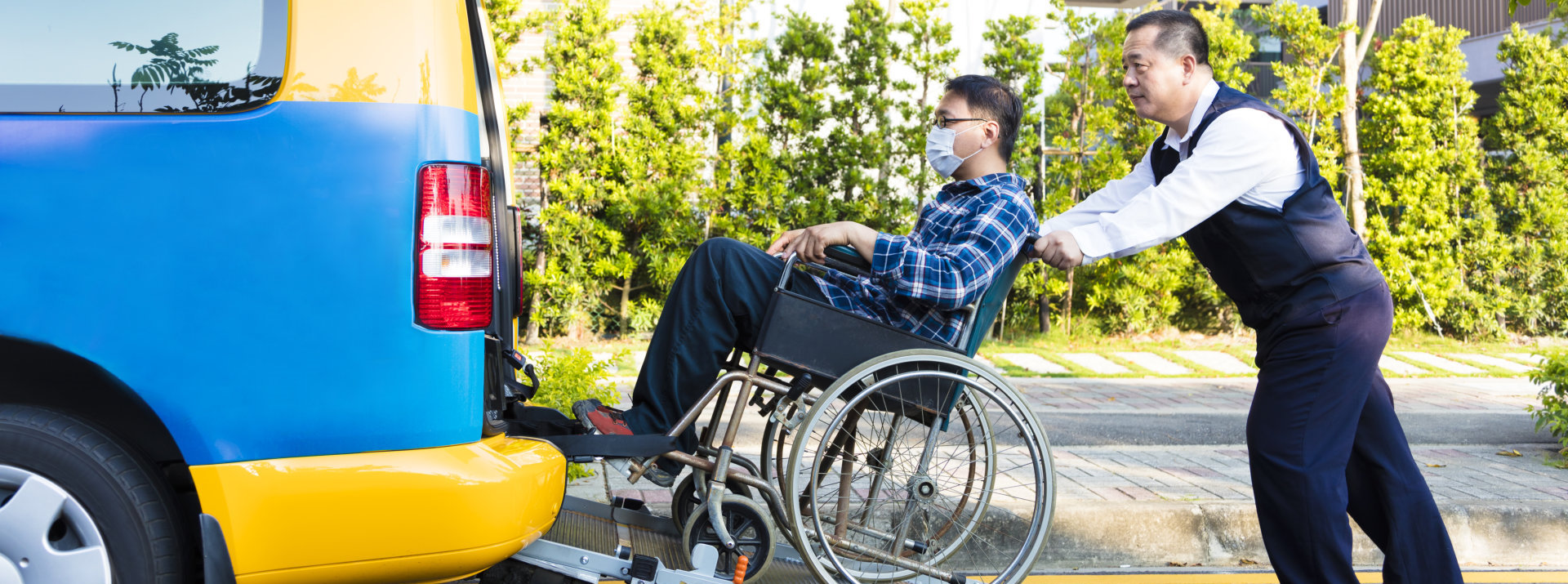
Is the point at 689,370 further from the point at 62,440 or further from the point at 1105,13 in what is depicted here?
the point at 1105,13

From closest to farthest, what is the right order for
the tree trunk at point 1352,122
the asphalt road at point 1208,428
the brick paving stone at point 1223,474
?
the brick paving stone at point 1223,474
the asphalt road at point 1208,428
the tree trunk at point 1352,122

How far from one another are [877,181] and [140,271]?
810cm

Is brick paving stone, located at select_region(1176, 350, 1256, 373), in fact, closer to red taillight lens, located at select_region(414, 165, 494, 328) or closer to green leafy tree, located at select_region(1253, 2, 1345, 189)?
green leafy tree, located at select_region(1253, 2, 1345, 189)

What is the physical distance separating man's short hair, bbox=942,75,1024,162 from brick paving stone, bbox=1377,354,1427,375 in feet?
22.7

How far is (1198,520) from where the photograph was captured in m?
3.87

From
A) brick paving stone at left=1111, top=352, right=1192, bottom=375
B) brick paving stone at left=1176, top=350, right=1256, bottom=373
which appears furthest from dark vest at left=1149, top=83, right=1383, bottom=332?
brick paving stone at left=1176, top=350, right=1256, bottom=373

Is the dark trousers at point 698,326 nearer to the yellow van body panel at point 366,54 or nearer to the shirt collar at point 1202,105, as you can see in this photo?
the yellow van body panel at point 366,54

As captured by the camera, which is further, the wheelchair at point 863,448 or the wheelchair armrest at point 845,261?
the wheelchair armrest at point 845,261

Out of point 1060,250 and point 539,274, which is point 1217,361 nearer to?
point 539,274

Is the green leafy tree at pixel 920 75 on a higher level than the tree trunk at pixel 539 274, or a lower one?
higher

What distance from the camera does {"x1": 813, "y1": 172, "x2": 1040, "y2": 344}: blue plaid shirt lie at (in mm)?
2844

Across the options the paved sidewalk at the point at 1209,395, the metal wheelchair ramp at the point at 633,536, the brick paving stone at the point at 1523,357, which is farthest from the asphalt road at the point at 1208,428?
the brick paving stone at the point at 1523,357

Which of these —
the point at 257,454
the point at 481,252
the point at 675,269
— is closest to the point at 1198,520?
the point at 481,252

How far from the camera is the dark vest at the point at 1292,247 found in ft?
8.73
